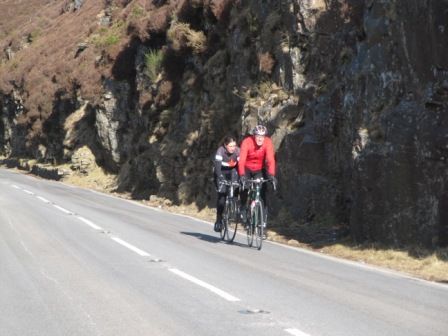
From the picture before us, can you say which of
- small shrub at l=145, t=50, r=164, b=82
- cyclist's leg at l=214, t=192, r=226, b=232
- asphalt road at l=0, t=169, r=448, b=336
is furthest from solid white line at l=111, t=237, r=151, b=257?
small shrub at l=145, t=50, r=164, b=82

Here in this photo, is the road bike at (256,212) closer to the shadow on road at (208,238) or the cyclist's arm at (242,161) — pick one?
the cyclist's arm at (242,161)

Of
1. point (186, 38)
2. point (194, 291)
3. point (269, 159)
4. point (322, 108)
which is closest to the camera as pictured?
point (194, 291)

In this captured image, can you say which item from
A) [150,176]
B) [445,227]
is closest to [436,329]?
[445,227]

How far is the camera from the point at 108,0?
52375mm

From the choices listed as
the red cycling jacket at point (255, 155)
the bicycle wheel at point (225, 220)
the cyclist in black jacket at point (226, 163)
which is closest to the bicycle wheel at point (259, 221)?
the red cycling jacket at point (255, 155)

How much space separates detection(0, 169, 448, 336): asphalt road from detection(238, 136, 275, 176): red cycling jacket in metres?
1.59

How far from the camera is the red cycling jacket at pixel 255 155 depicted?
10.9m

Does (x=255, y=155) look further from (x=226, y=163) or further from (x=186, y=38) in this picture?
(x=186, y=38)

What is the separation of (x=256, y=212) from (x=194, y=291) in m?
4.07

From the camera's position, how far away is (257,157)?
36.5 ft

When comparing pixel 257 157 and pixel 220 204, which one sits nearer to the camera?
pixel 257 157

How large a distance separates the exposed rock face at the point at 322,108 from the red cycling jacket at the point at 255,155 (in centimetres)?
221

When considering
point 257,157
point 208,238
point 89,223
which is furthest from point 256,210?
point 89,223

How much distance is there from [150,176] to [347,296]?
21.1 m
